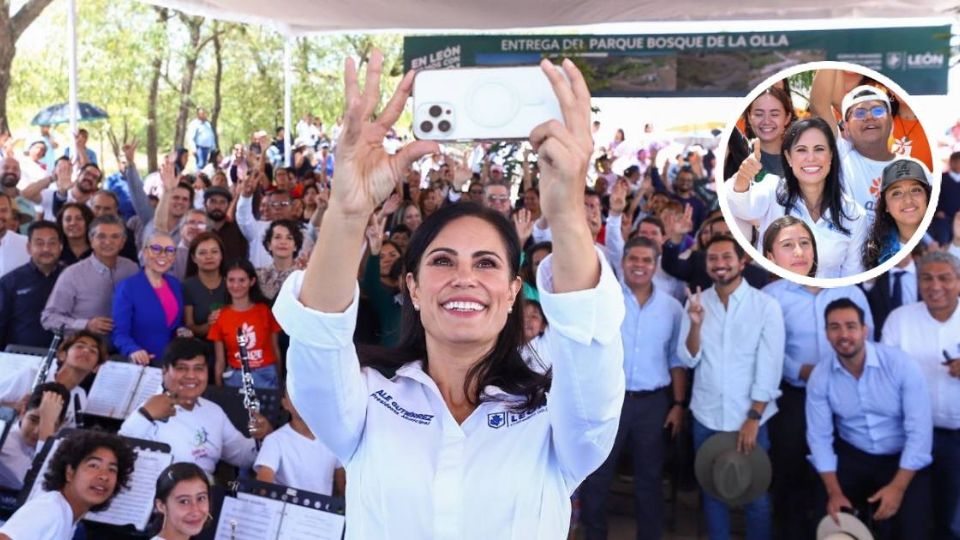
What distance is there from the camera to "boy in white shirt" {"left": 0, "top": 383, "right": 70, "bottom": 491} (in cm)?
472

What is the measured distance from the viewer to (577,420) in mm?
1571

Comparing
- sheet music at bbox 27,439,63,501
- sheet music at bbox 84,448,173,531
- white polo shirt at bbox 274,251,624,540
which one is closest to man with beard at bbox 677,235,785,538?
sheet music at bbox 84,448,173,531

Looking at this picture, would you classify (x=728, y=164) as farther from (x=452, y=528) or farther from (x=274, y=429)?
(x=274, y=429)

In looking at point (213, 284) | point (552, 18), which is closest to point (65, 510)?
point (213, 284)

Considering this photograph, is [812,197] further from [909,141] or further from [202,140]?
[202,140]

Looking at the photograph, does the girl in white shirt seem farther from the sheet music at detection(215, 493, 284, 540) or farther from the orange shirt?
the orange shirt

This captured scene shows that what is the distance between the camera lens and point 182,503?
4.03m

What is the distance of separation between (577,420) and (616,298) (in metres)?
0.21

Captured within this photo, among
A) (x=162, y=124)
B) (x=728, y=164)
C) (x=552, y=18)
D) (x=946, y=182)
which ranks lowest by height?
(x=728, y=164)

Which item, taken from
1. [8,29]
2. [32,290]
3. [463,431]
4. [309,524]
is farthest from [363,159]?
[8,29]

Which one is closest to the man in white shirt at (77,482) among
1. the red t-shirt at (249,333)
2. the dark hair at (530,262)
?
the red t-shirt at (249,333)

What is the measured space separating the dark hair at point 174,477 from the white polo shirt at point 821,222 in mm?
2793

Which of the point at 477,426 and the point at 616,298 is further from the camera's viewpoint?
the point at 477,426

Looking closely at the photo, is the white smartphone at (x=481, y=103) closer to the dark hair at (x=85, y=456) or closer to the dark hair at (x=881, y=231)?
the dark hair at (x=881, y=231)
